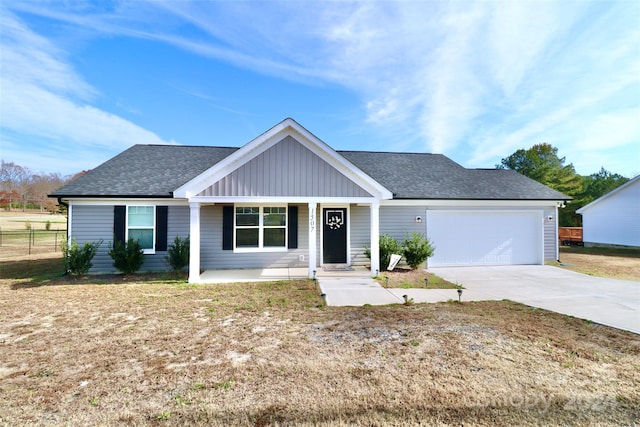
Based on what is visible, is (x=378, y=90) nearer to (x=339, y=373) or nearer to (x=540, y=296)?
(x=540, y=296)

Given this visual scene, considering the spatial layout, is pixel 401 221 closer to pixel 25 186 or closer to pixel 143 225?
pixel 143 225

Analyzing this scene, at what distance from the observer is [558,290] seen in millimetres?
8039

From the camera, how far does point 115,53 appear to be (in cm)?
1257

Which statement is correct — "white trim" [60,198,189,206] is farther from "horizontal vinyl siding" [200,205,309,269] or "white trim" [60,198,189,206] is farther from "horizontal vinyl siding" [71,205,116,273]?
"horizontal vinyl siding" [200,205,309,269]

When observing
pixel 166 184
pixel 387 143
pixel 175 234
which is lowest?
pixel 175 234

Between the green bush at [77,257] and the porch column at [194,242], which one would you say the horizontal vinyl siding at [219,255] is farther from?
the green bush at [77,257]

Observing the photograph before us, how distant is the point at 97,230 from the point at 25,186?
69.0m

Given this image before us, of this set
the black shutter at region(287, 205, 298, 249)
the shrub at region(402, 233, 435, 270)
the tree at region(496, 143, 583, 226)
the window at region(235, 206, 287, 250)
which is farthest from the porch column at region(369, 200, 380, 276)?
the tree at region(496, 143, 583, 226)

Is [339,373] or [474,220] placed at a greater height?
[474,220]

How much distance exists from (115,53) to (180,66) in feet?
8.68

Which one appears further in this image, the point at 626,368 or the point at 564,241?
the point at 564,241

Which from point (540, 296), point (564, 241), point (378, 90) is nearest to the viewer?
point (540, 296)

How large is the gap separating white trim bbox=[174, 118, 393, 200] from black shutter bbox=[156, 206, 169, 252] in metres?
2.29

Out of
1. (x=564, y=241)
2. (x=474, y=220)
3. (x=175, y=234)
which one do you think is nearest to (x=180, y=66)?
(x=175, y=234)
